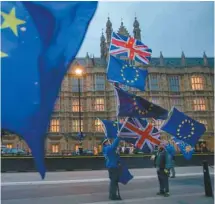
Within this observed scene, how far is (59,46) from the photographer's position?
418cm

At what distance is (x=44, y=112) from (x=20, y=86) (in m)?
0.47

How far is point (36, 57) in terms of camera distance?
3.98 m

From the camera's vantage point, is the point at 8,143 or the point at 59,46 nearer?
the point at 59,46

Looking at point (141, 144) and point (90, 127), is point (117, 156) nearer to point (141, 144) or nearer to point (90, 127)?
point (141, 144)

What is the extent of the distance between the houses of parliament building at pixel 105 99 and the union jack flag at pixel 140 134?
34.9 m

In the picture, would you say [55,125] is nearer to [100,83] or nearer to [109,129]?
[100,83]

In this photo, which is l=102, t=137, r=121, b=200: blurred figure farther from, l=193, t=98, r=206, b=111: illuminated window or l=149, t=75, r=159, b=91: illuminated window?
l=193, t=98, r=206, b=111: illuminated window

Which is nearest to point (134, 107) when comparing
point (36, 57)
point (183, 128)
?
point (183, 128)

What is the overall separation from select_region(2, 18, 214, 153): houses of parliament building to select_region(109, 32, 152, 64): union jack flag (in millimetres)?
32355

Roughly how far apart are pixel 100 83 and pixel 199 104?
17.0 metres

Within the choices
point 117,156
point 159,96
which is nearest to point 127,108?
point 117,156

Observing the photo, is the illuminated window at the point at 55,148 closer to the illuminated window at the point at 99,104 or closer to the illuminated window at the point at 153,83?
the illuminated window at the point at 99,104

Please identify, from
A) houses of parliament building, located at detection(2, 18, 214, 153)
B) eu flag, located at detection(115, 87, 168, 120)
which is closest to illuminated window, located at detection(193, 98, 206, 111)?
houses of parliament building, located at detection(2, 18, 214, 153)

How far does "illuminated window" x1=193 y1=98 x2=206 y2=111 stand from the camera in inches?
1924
